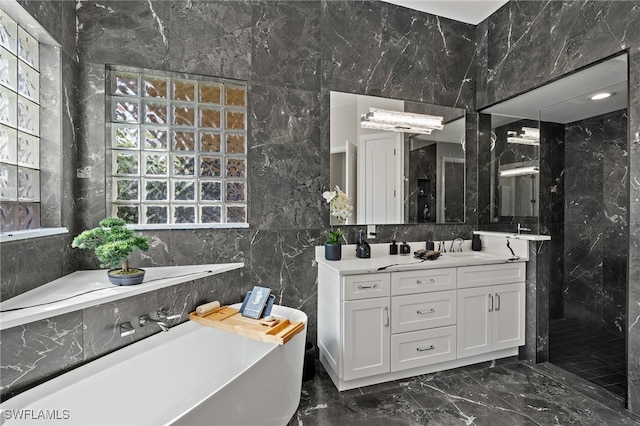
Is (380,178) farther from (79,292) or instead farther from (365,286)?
(79,292)

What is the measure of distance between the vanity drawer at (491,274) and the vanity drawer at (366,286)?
0.66m

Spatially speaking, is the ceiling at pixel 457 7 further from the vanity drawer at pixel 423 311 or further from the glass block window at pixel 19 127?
the glass block window at pixel 19 127

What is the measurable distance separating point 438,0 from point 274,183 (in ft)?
7.11

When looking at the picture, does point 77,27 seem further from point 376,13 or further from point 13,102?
point 376,13

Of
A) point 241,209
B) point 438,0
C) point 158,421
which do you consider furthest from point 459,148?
point 158,421

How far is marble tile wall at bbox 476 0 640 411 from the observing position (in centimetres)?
183

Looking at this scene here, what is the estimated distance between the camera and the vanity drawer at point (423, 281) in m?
2.13

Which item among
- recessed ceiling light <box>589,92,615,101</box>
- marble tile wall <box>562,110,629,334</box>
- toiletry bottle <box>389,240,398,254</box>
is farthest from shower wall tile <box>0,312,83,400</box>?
marble tile wall <box>562,110,629,334</box>

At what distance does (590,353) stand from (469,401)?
152 cm

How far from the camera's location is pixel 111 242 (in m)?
1.66

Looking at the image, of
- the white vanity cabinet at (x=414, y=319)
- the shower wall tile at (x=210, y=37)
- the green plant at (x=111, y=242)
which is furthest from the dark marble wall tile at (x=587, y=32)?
the green plant at (x=111, y=242)

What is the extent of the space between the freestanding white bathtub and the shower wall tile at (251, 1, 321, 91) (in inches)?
72.3

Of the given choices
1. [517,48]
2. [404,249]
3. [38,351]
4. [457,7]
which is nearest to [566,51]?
[517,48]

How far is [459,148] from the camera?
2.93m
